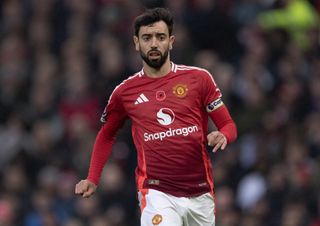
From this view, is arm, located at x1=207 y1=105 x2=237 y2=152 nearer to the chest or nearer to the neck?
the chest

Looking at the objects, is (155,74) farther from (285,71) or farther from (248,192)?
(285,71)

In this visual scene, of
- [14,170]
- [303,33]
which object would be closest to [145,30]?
[14,170]

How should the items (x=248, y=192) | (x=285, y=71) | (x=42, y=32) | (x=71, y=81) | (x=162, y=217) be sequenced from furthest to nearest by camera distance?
(x=42, y=32) < (x=71, y=81) < (x=285, y=71) < (x=248, y=192) < (x=162, y=217)

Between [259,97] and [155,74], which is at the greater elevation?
[155,74]

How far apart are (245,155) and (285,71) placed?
1.46 metres

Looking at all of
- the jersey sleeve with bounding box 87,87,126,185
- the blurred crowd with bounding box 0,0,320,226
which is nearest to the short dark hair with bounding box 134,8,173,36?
the jersey sleeve with bounding box 87,87,126,185

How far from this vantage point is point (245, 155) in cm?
1667

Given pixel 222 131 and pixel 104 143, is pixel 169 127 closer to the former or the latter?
pixel 222 131

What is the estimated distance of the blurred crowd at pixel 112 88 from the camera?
1617cm

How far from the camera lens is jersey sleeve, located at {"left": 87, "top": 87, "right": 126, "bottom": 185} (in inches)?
431

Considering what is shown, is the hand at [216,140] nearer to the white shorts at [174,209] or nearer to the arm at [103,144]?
the white shorts at [174,209]

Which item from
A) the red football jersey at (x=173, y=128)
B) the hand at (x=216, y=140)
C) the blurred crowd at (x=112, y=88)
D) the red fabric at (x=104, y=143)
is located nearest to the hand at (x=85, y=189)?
the red fabric at (x=104, y=143)

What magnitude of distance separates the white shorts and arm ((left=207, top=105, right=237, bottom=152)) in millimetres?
578

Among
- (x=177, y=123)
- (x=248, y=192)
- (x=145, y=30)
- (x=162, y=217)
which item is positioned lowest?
(x=248, y=192)
